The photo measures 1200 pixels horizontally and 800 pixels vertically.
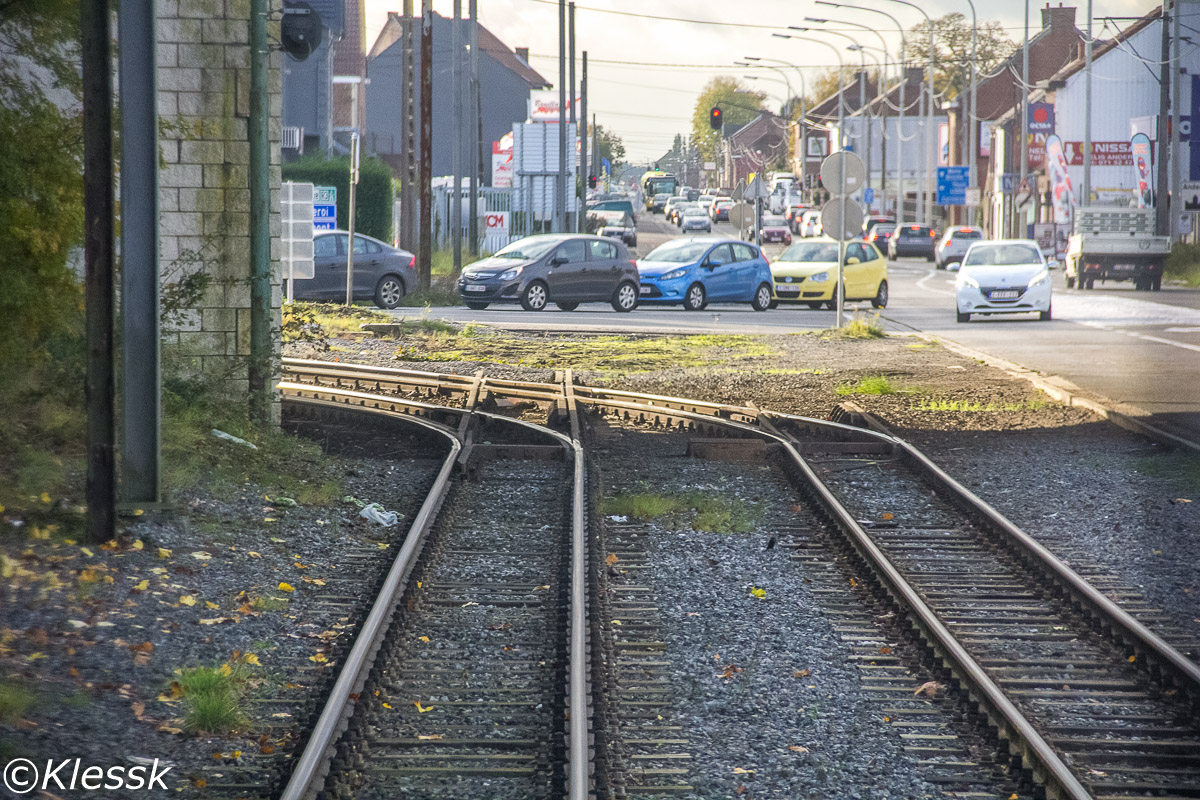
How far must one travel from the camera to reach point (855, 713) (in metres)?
5.77

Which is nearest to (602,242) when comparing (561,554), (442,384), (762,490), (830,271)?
(830,271)

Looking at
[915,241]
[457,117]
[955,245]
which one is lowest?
[955,245]

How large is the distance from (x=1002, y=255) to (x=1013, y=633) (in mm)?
23359

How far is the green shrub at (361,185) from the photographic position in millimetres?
39812

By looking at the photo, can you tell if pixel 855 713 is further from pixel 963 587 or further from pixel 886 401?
pixel 886 401

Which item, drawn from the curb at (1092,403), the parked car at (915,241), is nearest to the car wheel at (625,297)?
the curb at (1092,403)

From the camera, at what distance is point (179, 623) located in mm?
6840

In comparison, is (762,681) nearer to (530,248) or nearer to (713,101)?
(530,248)

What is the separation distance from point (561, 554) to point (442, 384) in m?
8.02

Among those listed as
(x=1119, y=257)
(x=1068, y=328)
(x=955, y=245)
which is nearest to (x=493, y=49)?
(x=955, y=245)

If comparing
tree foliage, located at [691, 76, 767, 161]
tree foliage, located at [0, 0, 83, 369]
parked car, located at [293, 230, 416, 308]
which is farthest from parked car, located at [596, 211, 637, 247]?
tree foliage, located at [691, 76, 767, 161]

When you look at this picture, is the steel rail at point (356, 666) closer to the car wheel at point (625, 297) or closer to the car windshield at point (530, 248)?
the car windshield at point (530, 248)

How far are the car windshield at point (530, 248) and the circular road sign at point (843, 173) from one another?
705 centimetres

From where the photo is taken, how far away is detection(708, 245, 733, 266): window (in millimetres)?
30953
